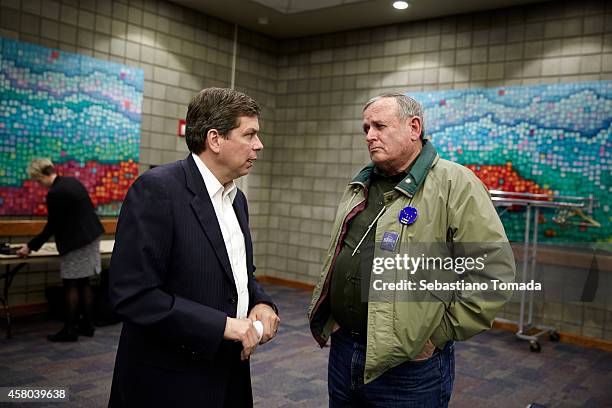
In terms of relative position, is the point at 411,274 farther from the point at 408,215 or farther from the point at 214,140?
the point at 214,140

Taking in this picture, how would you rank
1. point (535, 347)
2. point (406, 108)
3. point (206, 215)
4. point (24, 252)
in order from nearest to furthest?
point (206, 215) → point (406, 108) → point (24, 252) → point (535, 347)

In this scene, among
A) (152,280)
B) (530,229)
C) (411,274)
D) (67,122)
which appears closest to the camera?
(152,280)

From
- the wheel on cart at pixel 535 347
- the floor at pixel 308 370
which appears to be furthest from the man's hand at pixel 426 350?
the wheel on cart at pixel 535 347

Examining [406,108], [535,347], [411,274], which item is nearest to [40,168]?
[406,108]

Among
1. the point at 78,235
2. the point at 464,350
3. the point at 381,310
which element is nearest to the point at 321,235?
the point at 464,350

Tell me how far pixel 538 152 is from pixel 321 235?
8.96 ft

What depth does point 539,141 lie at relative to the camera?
5.23 meters

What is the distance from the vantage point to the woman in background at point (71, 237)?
4270mm

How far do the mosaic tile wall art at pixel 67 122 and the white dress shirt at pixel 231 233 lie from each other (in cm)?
394

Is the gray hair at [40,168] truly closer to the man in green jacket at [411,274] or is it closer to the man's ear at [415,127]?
the man in green jacket at [411,274]

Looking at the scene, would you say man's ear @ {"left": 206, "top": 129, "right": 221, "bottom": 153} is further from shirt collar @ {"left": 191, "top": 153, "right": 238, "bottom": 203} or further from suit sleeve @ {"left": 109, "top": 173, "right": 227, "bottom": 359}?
suit sleeve @ {"left": 109, "top": 173, "right": 227, "bottom": 359}

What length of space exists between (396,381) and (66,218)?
11.2 ft

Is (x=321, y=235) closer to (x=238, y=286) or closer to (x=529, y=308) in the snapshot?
(x=529, y=308)

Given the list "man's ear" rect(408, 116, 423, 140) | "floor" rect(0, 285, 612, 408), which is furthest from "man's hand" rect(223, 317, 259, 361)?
"floor" rect(0, 285, 612, 408)
